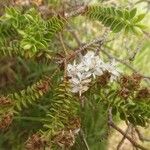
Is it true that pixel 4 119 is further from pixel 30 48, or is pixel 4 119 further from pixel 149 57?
pixel 149 57

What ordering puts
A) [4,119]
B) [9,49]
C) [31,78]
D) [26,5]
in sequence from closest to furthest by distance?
1. [4,119]
2. [9,49]
3. [26,5]
4. [31,78]

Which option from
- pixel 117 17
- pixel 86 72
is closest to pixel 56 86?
pixel 86 72

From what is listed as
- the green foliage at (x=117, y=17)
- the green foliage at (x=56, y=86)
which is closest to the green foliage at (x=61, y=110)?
the green foliage at (x=56, y=86)

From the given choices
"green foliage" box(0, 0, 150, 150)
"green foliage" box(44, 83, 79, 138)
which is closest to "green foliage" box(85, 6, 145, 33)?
"green foliage" box(0, 0, 150, 150)

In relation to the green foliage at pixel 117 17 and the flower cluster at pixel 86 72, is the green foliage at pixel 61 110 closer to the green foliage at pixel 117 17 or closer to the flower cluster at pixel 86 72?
the flower cluster at pixel 86 72

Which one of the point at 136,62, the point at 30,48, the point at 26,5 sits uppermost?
the point at 30,48

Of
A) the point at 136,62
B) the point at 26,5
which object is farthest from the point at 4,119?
the point at 136,62

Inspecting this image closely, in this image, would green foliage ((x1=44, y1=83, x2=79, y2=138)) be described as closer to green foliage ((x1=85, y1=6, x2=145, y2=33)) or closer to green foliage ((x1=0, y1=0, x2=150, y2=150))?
green foliage ((x1=0, y1=0, x2=150, y2=150))
